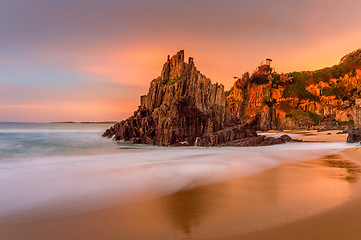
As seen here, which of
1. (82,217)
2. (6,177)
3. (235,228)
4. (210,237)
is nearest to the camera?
(210,237)

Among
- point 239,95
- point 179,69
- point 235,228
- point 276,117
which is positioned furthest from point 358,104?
point 235,228

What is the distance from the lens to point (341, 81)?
2208 inches

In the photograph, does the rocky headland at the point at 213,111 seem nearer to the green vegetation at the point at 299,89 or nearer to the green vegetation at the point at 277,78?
the green vegetation at the point at 299,89

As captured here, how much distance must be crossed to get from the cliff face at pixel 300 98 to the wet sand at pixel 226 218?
51.7 meters

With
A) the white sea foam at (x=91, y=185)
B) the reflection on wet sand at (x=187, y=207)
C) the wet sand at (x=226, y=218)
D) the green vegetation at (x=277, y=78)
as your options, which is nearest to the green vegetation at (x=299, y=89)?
the green vegetation at (x=277, y=78)

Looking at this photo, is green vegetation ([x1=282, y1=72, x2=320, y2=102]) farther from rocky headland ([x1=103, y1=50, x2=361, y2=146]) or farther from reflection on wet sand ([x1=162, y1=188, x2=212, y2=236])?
reflection on wet sand ([x1=162, y1=188, x2=212, y2=236])

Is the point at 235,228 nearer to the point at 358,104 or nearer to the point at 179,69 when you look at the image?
the point at 179,69

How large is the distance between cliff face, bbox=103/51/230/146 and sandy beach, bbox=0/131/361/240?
50.3 feet

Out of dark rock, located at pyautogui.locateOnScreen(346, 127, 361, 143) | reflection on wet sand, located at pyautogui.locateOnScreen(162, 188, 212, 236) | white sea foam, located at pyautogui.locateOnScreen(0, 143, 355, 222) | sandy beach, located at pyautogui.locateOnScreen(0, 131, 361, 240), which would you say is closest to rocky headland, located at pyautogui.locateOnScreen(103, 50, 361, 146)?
dark rock, located at pyautogui.locateOnScreen(346, 127, 361, 143)

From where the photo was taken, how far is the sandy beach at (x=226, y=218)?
11.0 feet

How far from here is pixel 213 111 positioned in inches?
906

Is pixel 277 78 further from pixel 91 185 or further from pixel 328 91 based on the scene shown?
pixel 91 185

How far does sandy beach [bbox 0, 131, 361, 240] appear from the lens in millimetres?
3346

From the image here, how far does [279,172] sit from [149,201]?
5.05m
